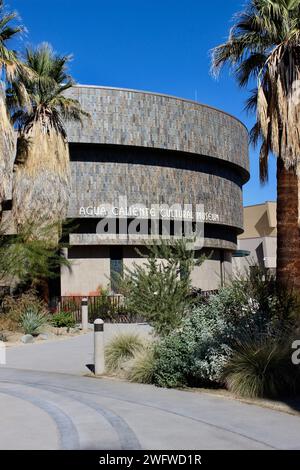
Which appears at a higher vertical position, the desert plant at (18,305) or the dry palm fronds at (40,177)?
the dry palm fronds at (40,177)

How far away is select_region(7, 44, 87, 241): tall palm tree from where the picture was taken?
81.7ft

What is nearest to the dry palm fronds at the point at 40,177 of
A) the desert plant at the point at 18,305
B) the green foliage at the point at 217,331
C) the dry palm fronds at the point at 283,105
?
the desert plant at the point at 18,305

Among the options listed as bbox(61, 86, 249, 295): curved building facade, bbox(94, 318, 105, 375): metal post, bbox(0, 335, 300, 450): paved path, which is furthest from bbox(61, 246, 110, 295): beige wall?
bbox(0, 335, 300, 450): paved path

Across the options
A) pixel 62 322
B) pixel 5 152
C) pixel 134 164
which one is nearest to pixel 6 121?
pixel 5 152

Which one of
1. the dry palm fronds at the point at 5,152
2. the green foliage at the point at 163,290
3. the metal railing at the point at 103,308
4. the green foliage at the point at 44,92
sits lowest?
the metal railing at the point at 103,308

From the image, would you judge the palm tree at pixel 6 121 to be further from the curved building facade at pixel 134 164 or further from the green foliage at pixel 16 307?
the curved building facade at pixel 134 164

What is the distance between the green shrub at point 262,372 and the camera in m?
9.18

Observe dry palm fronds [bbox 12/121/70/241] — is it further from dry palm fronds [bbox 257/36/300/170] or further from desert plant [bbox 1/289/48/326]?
dry palm fronds [bbox 257/36/300/170]

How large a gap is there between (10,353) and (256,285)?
750 centimetres

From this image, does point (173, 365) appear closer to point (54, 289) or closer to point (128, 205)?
point (128, 205)

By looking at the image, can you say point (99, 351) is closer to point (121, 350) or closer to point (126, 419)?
point (121, 350)

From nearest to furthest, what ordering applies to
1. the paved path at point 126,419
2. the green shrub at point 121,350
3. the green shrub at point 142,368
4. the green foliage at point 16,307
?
the paved path at point 126,419 → the green shrub at point 142,368 → the green shrub at point 121,350 → the green foliage at point 16,307

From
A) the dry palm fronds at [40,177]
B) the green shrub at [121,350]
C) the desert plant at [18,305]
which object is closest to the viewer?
the green shrub at [121,350]

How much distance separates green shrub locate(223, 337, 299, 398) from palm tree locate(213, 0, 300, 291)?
186 inches
